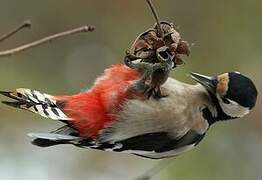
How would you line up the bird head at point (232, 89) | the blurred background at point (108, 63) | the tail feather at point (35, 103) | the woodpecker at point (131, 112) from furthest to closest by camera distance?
1. the blurred background at point (108, 63)
2. the bird head at point (232, 89)
3. the woodpecker at point (131, 112)
4. the tail feather at point (35, 103)

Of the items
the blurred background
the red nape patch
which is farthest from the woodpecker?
the blurred background

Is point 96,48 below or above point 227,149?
above

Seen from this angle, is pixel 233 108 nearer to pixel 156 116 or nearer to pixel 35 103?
pixel 156 116

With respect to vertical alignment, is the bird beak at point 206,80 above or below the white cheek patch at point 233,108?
above

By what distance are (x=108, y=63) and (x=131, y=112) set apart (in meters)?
3.06

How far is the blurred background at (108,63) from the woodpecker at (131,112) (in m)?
1.91

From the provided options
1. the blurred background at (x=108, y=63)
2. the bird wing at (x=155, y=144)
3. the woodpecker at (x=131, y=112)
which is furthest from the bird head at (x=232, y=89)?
the blurred background at (x=108, y=63)

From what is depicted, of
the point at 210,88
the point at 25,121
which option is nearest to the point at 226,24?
the point at 25,121

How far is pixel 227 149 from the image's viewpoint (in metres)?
4.44

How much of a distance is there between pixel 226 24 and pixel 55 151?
139 cm

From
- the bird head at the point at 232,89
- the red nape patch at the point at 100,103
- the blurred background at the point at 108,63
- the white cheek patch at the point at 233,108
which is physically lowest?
A: the blurred background at the point at 108,63

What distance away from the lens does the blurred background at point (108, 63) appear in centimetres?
436

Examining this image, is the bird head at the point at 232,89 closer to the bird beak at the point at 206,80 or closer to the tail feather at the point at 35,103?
the bird beak at the point at 206,80

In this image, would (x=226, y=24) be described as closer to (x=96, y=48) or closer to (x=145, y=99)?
(x=96, y=48)
